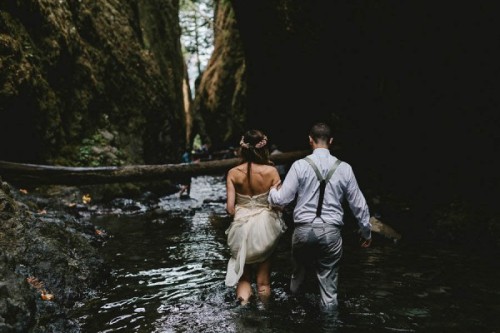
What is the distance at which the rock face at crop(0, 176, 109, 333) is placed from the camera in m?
3.26

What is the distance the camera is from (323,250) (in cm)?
434

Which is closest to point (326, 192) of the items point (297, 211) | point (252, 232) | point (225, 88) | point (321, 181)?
point (321, 181)

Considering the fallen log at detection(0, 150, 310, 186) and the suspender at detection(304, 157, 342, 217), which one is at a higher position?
the suspender at detection(304, 157, 342, 217)

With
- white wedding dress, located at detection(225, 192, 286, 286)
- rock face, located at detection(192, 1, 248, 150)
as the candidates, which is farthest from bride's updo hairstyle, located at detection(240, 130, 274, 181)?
rock face, located at detection(192, 1, 248, 150)

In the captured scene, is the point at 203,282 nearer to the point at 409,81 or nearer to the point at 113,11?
the point at 409,81

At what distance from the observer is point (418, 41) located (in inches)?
308

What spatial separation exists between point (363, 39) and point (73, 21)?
9577mm

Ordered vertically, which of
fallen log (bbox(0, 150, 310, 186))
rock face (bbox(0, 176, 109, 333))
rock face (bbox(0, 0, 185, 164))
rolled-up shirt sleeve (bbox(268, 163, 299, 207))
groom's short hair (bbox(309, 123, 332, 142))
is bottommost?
rock face (bbox(0, 176, 109, 333))

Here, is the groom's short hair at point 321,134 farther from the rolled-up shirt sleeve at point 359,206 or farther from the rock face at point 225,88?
the rock face at point 225,88

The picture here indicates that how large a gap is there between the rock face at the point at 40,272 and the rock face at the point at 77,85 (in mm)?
5232

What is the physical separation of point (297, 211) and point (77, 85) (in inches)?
419

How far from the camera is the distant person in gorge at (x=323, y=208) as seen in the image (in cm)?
432

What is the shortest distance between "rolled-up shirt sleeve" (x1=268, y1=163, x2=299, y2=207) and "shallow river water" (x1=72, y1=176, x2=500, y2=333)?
1.19m

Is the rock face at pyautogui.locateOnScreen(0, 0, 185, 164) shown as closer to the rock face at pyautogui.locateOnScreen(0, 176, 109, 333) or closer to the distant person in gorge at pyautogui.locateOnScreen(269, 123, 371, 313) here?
the rock face at pyautogui.locateOnScreen(0, 176, 109, 333)
